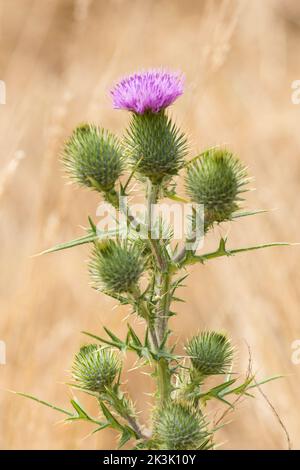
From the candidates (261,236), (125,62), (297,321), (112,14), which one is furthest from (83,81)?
(297,321)

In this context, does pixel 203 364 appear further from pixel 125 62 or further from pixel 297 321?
pixel 125 62

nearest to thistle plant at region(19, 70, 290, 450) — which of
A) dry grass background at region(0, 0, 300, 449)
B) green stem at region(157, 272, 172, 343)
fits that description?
green stem at region(157, 272, 172, 343)

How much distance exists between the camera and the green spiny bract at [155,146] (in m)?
2.27

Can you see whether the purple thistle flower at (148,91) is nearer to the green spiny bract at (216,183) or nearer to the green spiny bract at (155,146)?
the green spiny bract at (155,146)

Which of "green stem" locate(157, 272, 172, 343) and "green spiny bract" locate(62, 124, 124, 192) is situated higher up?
"green spiny bract" locate(62, 124, 124, 192)

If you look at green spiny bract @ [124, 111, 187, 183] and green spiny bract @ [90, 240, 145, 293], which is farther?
green spiny bract @ [124, 111, 187, 183]

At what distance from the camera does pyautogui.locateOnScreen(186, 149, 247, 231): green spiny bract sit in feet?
7.33

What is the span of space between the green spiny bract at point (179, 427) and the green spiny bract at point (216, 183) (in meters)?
0.49

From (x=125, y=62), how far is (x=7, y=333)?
4.36m

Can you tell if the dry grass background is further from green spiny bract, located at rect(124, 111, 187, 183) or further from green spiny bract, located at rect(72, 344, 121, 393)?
green spiny bract, located at rect(124, 111, 187, 183)

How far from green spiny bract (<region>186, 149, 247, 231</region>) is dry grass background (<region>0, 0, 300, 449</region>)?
569 mm

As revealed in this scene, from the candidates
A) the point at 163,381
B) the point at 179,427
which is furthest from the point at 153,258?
the point at 179,427

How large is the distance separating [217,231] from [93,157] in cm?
342

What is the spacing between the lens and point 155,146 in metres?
2.31
